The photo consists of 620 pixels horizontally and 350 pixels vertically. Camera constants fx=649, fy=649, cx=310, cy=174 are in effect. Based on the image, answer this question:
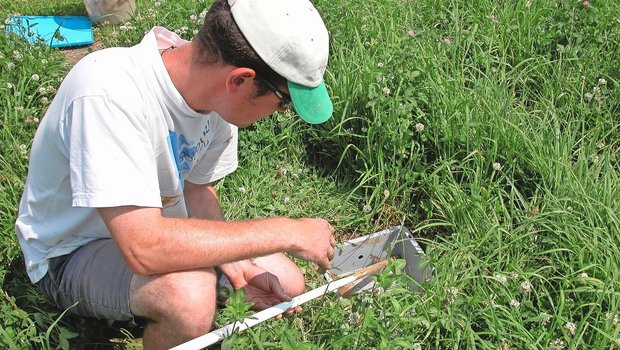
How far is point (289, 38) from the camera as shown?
1771 mm

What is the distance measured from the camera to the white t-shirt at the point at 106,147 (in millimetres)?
1701

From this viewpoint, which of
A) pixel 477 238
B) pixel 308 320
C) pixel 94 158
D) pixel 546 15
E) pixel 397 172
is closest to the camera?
pixel 94 158

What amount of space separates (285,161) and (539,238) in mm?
1271

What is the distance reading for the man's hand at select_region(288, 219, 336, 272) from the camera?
201 centimetres

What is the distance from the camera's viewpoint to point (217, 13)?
6.01ft

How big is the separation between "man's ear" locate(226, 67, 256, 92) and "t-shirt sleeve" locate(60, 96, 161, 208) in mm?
283

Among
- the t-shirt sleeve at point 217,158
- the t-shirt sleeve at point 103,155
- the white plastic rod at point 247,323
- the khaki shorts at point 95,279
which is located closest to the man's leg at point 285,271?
the white plastic rod at point 247,323

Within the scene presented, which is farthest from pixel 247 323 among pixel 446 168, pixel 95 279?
pixel 446 168

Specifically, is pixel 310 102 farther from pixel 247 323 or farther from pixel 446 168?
pixel 446 168

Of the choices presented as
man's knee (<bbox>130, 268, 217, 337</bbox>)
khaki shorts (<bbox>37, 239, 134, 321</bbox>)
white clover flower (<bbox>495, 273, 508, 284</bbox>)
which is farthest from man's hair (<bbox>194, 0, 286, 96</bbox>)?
white clover flower (<bbox>495, 273, 508, 284</bbox>)

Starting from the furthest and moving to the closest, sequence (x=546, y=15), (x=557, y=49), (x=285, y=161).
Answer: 1. (x=546, y=15)
2. (x=557, y=49)
3. (x=285, y=161)

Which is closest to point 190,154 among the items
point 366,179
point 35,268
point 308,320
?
point 35,268

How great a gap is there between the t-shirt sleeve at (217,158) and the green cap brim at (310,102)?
47cm

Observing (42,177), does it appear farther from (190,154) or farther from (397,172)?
(397,172)
